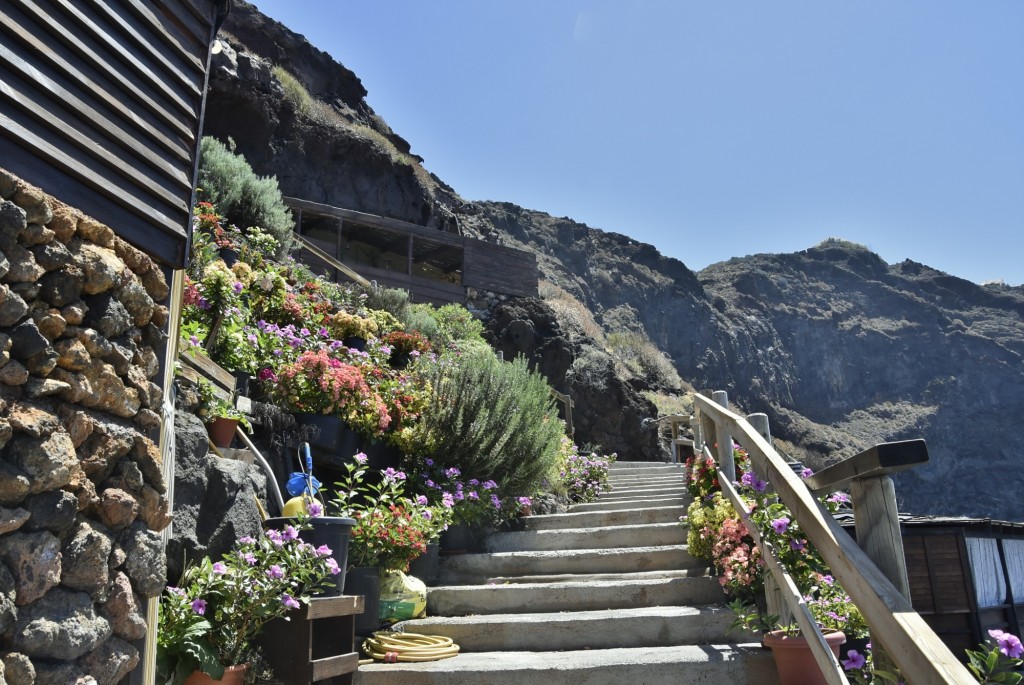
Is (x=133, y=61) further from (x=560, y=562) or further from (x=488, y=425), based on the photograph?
(x=560, y=562)

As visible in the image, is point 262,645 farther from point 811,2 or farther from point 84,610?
point 811,2

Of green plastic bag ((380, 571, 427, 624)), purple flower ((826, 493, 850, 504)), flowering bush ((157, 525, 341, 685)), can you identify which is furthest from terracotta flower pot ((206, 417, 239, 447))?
purple flower ((826, 493, 850, 504))

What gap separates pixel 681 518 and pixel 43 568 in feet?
15.6

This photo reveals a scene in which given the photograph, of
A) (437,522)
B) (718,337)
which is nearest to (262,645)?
(437,522)

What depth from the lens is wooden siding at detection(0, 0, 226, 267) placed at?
2.31 metres

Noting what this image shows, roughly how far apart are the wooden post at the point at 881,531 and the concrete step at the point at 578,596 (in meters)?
2.48

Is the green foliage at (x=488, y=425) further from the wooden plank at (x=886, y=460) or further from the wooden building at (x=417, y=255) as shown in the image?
the wooden building at (x=417, y=255)

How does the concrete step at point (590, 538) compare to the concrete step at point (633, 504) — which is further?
the concrete step at point (633, 504)

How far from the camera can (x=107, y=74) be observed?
2.71m

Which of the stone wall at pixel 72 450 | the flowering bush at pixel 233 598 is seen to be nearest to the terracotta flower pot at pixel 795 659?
the flowering bush at pixel 233 598

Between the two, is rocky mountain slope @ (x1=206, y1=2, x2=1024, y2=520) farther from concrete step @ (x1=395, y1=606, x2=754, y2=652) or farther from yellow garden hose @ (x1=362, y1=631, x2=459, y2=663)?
yellow garden hose @ (x1=362, y1=631, x2=459, y2=663)

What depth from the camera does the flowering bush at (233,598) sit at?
9.51 feet

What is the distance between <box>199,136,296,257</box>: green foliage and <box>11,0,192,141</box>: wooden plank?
7.68 metres

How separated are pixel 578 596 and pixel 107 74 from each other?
3.71 metres
